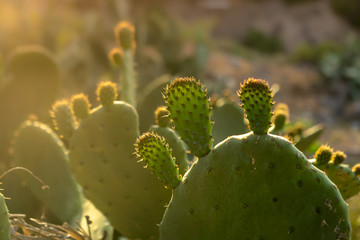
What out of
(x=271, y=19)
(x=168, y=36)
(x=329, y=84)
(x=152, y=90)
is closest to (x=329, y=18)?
(x=271, y=19)

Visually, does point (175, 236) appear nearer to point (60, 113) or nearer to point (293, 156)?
point (293, 156)

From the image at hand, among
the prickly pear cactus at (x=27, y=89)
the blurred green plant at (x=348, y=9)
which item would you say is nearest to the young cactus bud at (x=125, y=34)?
the prickly pear cactus at (x=27, y=89)

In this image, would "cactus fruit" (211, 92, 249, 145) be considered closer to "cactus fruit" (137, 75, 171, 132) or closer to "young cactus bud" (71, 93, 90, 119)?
"cactus fruit" (137, 75, 171, 132)

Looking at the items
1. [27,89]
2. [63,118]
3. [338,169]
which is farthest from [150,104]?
[27,89]

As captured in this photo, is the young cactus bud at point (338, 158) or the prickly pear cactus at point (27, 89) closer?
the young cactus bud at point (338, 158)

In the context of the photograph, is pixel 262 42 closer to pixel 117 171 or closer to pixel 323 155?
pixel 117 171

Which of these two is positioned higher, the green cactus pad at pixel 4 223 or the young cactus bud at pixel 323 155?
the young cactus bud at pixel 323 155

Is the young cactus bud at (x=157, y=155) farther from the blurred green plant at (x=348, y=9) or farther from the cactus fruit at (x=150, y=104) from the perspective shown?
the blurred green plant at (x=348, y=9)
